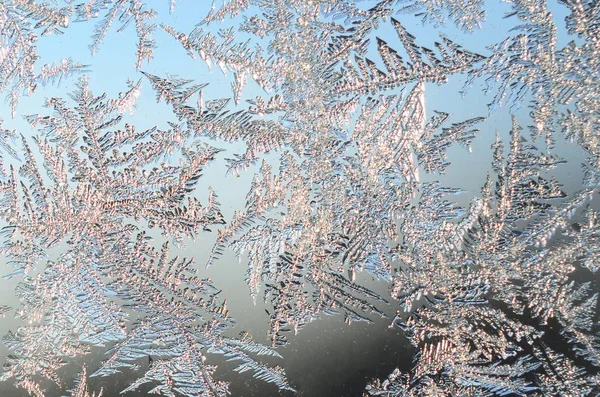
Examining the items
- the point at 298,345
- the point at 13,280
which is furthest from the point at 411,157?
the point at 13,280

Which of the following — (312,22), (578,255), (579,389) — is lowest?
(579,389)

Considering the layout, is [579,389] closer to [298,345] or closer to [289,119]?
[298,345]

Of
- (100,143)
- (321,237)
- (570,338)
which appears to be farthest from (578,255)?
(100,143)

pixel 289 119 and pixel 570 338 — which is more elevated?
pixel 289 119

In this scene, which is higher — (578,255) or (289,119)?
(289,119)

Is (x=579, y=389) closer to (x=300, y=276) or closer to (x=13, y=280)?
(x=300, y=276)

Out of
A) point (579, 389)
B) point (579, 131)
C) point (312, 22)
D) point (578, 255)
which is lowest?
point (579, 389)
